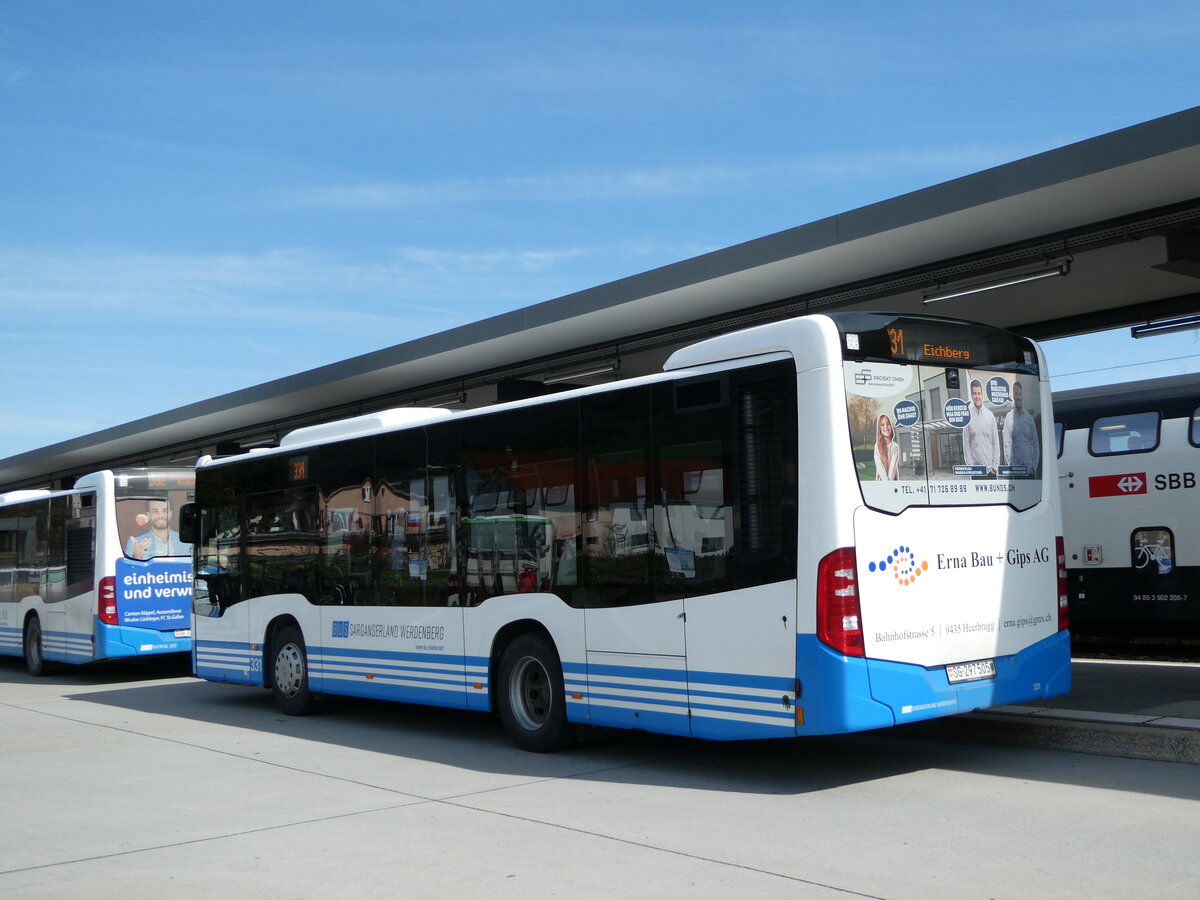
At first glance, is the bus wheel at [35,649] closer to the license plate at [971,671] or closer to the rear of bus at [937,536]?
the rear of bus at [937,536]

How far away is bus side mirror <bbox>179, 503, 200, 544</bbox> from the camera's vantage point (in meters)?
15.1

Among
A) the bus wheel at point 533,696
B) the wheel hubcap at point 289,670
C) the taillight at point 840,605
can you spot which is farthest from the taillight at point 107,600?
the taillight at point 840,605

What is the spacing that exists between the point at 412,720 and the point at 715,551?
18.5 feet

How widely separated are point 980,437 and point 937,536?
914 mm

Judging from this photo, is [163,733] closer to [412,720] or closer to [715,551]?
[412,720]

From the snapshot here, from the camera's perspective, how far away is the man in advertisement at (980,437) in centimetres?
859

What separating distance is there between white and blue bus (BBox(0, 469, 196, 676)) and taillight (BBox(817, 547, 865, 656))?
37.5 ft

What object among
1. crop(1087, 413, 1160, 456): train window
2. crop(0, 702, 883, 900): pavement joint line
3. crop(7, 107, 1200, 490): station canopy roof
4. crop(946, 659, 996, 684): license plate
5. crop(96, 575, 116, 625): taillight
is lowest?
crop(0, 702, 883, 900): pavement joint line

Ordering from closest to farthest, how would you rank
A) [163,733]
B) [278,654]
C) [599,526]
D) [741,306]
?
[599,526]
[163,733]
[278,654]
[741,306]

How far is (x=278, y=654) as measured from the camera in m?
13.5

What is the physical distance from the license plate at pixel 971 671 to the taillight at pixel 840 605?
855 millimetres

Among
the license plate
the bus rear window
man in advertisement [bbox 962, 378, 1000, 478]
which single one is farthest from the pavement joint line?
man in advertisement [bbox 962, 378, 1000, 478]

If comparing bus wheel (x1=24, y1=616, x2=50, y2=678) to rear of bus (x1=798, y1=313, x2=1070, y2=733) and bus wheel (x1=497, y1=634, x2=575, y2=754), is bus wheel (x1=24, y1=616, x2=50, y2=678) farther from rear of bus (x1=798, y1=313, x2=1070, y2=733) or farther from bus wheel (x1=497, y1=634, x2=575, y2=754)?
rear of bus (x1=798, y1=313, x2=1070, y2=733)

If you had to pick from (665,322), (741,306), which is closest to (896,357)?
(741,306)
